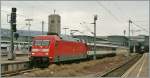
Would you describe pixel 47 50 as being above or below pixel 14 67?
above

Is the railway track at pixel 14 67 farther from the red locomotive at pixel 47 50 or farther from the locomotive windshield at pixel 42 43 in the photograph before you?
the locomotive windshield at pixel 42 43

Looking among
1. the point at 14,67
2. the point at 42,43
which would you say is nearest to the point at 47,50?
the point at 42,43

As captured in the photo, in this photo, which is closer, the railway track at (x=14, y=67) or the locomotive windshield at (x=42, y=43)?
the railway track at (x=14, y=67)

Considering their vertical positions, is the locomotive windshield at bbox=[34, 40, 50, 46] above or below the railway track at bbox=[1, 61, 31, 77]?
above

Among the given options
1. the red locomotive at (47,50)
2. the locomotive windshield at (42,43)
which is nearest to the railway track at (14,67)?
the red locomotive at (47,50)

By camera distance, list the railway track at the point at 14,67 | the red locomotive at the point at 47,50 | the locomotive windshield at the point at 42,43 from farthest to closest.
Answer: the locomotive windshield at the point at 42,43 < the red locomotive at the point at 47,50 < the railway track at the point at 14,67

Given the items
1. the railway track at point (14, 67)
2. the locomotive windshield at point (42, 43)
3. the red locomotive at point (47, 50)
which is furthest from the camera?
the locomotive windshield at point (42, 43)

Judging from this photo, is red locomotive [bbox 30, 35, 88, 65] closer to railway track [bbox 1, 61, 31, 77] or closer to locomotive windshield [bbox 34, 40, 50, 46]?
locomotive windshield [bbox 34, 40, 50, 46]

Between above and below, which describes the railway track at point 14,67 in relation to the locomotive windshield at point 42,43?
below

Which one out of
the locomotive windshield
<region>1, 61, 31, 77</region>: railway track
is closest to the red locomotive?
the locomotive windshield

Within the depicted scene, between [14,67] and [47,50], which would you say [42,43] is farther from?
[14,67]

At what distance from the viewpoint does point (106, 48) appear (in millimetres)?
68562

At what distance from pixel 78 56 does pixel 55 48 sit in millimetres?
10376

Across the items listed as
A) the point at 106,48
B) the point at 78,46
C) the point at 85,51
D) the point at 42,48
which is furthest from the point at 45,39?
the point at 106,48
